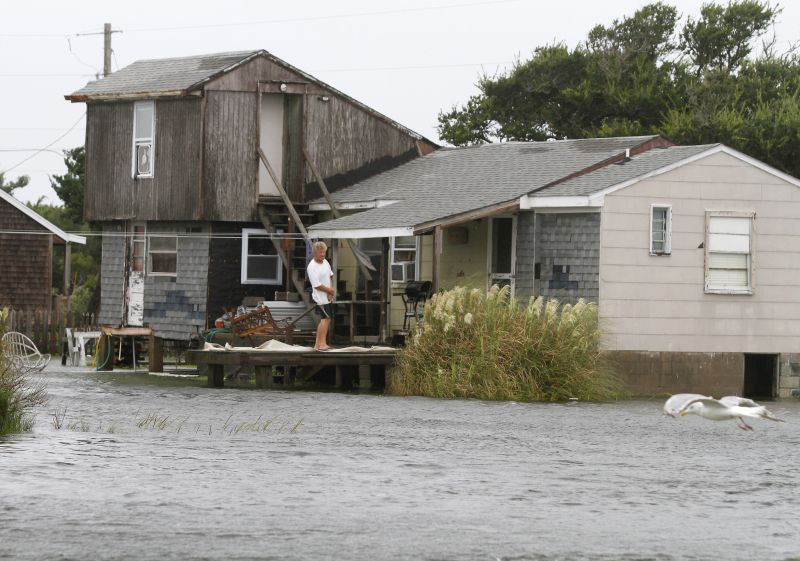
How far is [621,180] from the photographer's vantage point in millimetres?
27531

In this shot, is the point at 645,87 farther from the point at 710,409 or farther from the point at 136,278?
the point at 710,409

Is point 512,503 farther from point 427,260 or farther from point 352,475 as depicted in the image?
point 427,260

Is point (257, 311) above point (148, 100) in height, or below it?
below

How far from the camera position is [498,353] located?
957 inches

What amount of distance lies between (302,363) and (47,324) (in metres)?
14.4

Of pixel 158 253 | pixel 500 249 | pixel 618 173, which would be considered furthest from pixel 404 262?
pixel 158 253

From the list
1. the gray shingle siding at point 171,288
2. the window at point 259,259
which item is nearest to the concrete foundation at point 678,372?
the window at point 259,259

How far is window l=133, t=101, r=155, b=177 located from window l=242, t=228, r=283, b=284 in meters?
2.68

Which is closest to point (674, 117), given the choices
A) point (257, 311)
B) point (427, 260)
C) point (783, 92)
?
point (783, 92)

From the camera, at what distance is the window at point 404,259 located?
3203cm

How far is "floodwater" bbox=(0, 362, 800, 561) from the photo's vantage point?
1138 cm

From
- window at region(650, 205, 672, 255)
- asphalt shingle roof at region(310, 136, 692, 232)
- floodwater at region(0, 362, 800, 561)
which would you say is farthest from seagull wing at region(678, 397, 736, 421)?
window at region(650, 205, 672, 255)

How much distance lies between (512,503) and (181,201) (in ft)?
72.8

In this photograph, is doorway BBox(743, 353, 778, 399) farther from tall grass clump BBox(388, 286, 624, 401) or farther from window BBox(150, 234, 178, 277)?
window BBox(150, 234, 178, 277)
